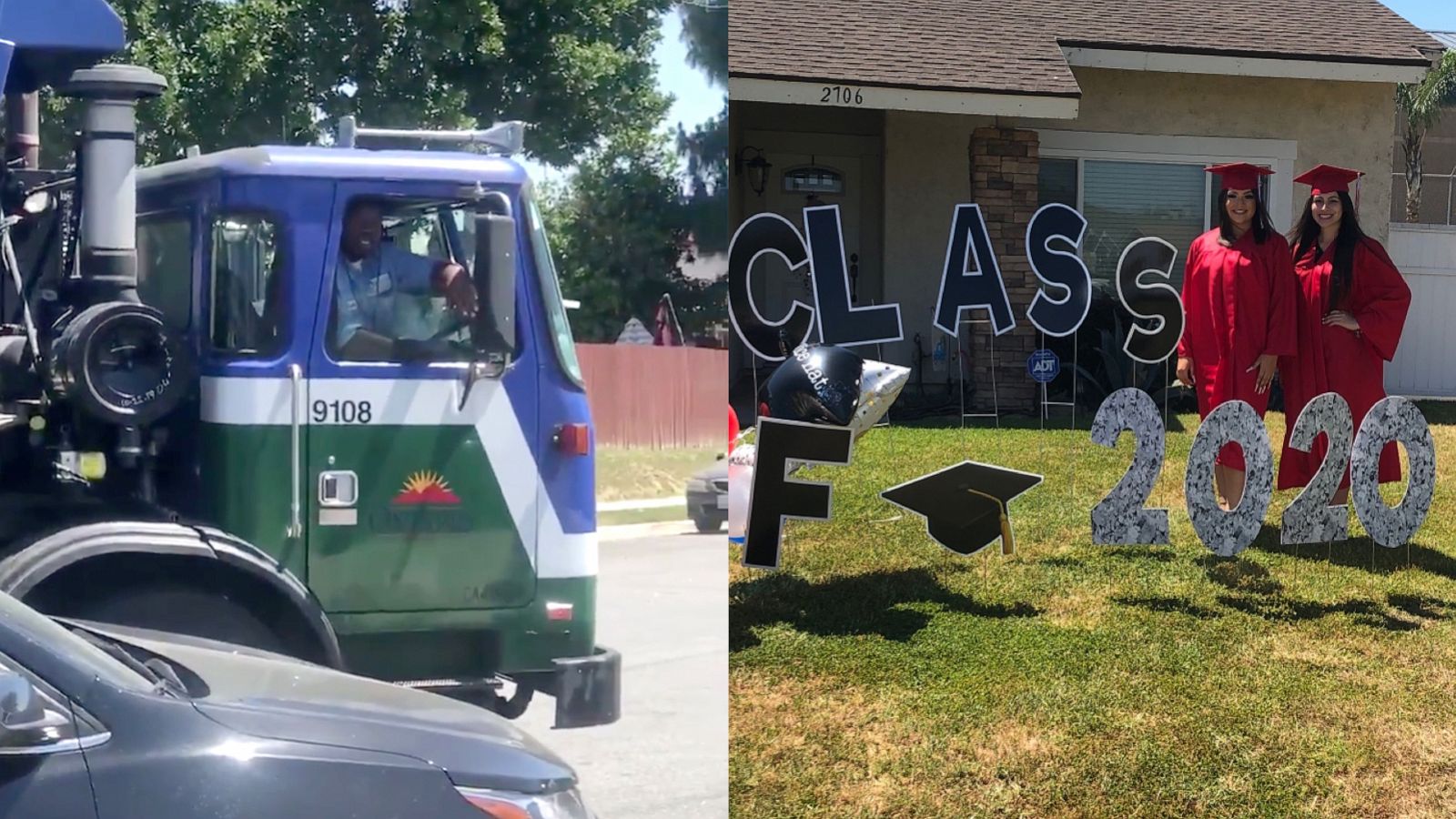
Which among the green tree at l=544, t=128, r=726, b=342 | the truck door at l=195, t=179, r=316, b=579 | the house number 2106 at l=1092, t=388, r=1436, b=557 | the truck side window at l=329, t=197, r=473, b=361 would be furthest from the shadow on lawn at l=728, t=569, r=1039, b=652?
the truck door at l=195, t=179, r=316, b=579

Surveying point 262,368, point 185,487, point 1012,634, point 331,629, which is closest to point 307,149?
point 262,368

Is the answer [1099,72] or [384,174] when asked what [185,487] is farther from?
[1099,72]

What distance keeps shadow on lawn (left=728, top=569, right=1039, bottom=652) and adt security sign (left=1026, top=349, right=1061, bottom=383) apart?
81 centimetres

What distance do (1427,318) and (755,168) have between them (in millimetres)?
2743

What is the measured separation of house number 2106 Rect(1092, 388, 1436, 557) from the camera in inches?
207

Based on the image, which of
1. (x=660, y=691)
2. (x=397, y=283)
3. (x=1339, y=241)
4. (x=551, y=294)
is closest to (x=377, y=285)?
(x=397, y=283)

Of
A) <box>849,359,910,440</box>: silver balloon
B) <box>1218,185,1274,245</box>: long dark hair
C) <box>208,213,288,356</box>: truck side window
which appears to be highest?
<box>1218,185,1274,245</box>: long dark hair

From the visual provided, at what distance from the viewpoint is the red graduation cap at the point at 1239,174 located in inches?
205

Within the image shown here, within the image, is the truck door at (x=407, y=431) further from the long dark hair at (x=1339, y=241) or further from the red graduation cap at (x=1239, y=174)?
the long dark hair at (x=1339, y=241)

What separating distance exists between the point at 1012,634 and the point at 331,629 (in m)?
2.96

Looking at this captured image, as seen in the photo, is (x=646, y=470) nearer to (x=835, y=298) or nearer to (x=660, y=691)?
(x=660, y=691)

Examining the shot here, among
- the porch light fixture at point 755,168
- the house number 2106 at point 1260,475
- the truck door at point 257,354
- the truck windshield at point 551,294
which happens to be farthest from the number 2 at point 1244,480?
the truck door at point 257,354

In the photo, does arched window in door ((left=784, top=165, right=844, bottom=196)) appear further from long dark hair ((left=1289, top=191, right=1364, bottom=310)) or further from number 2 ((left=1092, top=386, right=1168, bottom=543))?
long dark hair ((left=1289, top=191, right=1364, bottom=310))

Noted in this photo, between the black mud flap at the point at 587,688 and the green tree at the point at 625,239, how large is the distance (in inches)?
27.5
